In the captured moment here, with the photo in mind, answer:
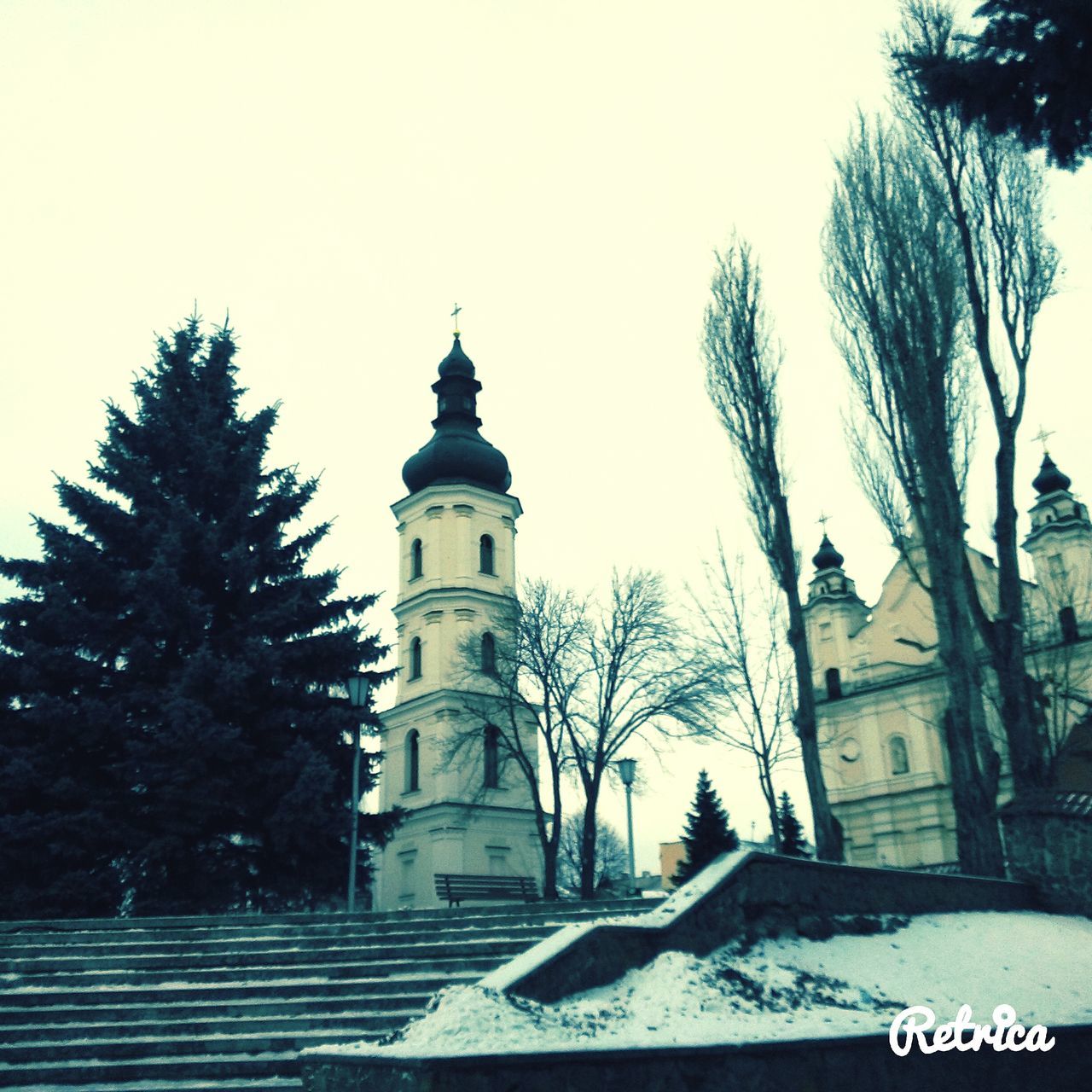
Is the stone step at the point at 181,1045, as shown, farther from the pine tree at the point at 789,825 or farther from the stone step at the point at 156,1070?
the pine tree at the point at 789,825

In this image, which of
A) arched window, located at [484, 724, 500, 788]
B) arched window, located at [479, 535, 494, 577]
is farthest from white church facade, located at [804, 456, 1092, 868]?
arched window, located at [479, 535, 494, 577]

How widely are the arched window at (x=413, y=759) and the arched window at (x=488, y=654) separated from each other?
3.94 m

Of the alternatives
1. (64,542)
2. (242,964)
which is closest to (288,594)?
(64,542)

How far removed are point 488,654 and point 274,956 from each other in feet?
87.7

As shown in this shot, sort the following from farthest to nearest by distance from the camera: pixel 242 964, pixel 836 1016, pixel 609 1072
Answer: pixel 242 964
pixel 836 1016
pixel 609 1072

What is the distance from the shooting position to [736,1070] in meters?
5.36

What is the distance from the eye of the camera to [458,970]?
336 inches

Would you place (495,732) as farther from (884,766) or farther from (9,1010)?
(9,1010)

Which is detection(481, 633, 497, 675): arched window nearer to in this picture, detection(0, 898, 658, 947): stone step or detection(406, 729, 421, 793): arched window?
detection(406, 729, 421, 793): arched window

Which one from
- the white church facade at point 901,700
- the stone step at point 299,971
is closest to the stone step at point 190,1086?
the stone step at point 299,971

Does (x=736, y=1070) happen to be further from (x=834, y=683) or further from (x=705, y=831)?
(x=834, y=683)

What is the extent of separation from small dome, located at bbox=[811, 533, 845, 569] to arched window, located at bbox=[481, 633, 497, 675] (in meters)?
21.3

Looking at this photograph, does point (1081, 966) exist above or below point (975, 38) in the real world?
below

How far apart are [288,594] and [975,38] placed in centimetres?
1412
